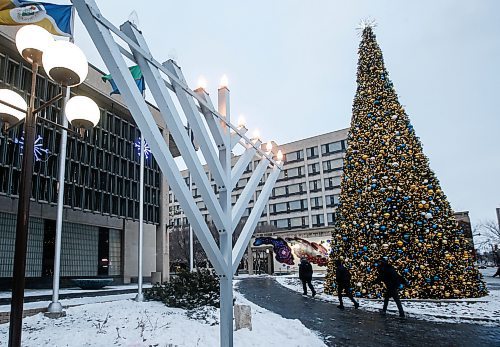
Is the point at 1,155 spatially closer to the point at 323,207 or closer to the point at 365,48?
the point at 365,48

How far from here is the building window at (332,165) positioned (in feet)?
202

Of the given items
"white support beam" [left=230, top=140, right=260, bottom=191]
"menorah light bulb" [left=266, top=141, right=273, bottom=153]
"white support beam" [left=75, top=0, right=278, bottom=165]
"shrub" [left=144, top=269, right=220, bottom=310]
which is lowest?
"shrub" [left=144, top=269, right=220, bottom=310]

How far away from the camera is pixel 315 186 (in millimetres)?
64188

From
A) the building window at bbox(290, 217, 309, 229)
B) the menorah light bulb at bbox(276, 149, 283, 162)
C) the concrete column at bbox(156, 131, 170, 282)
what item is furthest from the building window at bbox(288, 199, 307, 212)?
the menorah light bulb at bbox(276, 149, 283, 162)

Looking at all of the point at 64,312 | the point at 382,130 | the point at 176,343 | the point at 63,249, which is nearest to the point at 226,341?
the point at 176,343

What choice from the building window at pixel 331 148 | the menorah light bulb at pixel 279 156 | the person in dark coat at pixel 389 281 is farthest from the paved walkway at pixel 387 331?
the building window at pixel 331 148

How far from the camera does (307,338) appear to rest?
737 cm

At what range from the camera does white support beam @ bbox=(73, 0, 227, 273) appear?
3412 mm

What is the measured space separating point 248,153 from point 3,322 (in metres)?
7.22

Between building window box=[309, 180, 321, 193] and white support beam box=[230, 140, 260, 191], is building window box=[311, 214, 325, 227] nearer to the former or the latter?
building window box=[309, 180, 321, 193]

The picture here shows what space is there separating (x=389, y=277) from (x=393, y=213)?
9.48 ft

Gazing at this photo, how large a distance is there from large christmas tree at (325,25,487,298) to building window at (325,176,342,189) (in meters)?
47.9

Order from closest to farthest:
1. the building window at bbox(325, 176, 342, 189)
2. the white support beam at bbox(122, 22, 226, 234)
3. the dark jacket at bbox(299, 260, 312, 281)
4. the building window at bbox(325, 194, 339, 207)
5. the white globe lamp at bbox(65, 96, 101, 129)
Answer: the white support beam at bbox(122, 22, 226, 234) → the white globe lamp at bbox(65, 96, 101, 129) → the dark jacket at bbox(299, 260, 312, 281) → the building window at bbox(325, 194, 339, 207) → the building window at bbox(325, 176, 342, 189)

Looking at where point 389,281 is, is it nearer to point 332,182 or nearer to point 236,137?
point 236,137
